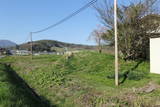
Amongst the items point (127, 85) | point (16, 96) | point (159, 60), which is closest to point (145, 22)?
point (159, 60)

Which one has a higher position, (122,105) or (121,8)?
(121,8)

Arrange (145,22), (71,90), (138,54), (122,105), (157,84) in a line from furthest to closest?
(138,54) → (145,22) → (157,84) → (71,90) → (122,105)

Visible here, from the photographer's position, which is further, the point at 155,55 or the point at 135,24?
the point at 135,24

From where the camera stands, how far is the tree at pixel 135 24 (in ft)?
51.4

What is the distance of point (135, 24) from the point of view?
15.9 m

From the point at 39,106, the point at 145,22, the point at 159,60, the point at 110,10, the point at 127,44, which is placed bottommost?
the point at 39,106

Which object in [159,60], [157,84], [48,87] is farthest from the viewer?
[159,60]

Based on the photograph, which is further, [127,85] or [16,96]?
[127,85]

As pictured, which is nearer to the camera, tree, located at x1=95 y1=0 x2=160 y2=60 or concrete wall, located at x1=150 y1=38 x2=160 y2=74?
concrete wall, located at x1=150 y1=38 x2=160 y2=74

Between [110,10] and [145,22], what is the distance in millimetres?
2854

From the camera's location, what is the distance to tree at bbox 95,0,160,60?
616 inches

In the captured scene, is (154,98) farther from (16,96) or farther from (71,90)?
(16,96)

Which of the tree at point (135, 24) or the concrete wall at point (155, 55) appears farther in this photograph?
the tree at point (135, 24)

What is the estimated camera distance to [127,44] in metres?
16.5
